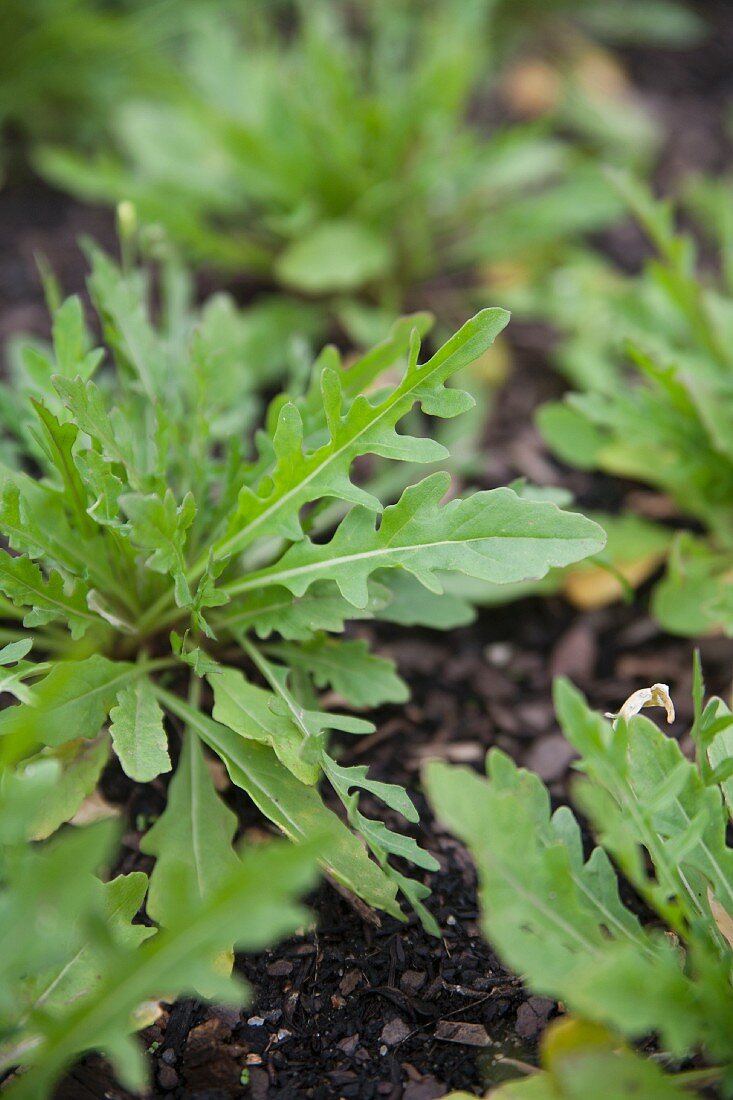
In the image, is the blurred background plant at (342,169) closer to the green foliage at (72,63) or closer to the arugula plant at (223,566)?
the green foliage at (72,63)

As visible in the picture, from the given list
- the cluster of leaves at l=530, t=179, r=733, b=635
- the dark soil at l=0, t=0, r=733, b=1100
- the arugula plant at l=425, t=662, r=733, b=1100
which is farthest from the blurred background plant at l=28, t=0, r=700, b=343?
the arugula plant at l=425, t=662, r=733, b=1100

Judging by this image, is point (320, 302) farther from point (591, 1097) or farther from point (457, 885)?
point (591, 1097)

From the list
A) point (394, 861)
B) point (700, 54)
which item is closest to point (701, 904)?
point (394, 861)

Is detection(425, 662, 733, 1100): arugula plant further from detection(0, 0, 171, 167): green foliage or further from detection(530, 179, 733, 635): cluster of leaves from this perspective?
detection(0, 0, 171, 167): green foliage

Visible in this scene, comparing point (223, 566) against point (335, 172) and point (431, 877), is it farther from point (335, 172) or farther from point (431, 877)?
point (335, 172)

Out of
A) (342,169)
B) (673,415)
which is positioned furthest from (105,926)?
(342,169)

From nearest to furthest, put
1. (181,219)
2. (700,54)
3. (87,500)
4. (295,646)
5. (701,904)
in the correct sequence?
(701,904), (87,500), (295,646), (181,219), (700,54)
